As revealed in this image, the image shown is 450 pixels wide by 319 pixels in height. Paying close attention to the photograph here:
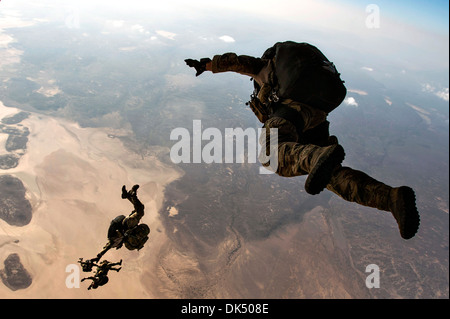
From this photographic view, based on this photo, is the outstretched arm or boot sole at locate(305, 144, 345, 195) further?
the outstretched arm

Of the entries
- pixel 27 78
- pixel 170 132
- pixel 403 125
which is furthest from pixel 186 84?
pixel 403 125

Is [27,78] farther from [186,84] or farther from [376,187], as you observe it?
[376,187]

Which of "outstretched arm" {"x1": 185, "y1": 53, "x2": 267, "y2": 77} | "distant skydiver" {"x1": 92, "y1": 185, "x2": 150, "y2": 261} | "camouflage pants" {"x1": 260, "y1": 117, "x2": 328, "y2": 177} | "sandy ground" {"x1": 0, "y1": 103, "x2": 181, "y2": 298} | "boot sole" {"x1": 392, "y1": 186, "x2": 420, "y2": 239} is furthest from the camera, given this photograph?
"sandy ground" {"x1": 0, "y1": 103, "x2": 181, "y2": 298}

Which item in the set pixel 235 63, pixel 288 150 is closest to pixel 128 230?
pixel 288 150

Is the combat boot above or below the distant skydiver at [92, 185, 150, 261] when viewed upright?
above

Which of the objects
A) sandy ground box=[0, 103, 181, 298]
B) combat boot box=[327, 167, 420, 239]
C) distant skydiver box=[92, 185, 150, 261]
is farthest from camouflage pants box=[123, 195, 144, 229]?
sandy ground box=[0, 103, 181, 298]

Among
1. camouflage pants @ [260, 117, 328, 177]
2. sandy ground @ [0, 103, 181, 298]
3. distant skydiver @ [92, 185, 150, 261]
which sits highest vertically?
camouflage pants @ [260, 117, 328, 177]

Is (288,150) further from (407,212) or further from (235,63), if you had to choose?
(235,63)

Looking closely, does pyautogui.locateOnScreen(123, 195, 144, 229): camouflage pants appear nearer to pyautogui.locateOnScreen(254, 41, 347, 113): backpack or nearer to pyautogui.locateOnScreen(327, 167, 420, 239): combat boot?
pyautogui.locateOnScreen(254, 41, 347, 113): backpack
